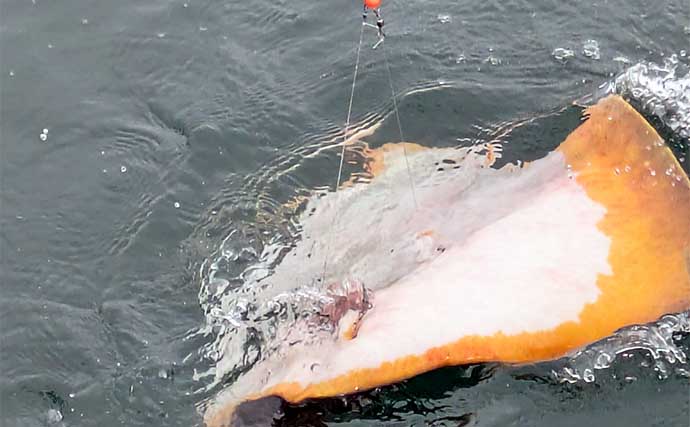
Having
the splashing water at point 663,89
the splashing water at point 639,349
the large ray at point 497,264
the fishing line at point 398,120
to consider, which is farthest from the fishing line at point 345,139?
the splashing water at point 663,89

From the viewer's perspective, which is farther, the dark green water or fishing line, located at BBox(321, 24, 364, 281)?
fishing line, located at BBox(321, 24, 364, 281)

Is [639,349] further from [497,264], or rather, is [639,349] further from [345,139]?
[345,139]

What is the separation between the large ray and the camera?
4.38m

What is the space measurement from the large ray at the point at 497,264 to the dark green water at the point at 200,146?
0.24 metres

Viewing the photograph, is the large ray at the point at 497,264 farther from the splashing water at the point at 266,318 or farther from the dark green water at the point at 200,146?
the dark green water at the point at 200,146

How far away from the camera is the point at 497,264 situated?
4625mm

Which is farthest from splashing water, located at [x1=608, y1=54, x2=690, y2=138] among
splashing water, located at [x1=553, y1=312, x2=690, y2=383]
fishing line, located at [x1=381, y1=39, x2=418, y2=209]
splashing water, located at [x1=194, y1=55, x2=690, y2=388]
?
splashing water, located at [x1=553, y1=312, x2=690, y2=383]

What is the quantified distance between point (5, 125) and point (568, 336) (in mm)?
4217

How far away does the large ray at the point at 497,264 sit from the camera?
4375mm

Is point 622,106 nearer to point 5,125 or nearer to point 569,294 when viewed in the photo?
point 569,294

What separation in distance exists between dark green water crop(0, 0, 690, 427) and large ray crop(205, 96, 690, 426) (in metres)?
0.24

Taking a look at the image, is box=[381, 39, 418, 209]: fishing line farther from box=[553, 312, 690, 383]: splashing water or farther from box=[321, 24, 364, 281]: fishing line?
box=[553, 312, 690, 383]: splashing water

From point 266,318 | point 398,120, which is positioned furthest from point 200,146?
point 266,318

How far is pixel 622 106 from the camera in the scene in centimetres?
534
